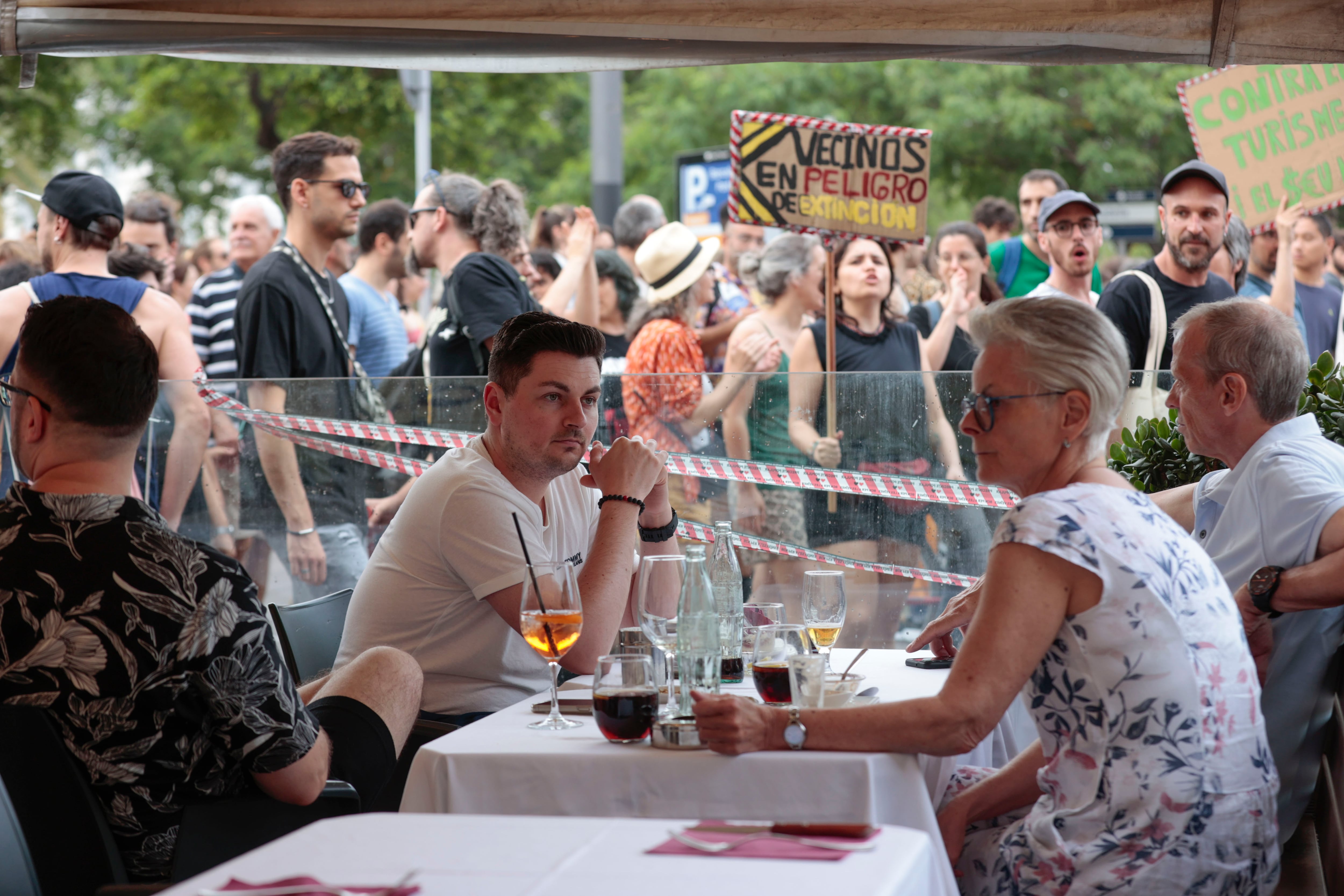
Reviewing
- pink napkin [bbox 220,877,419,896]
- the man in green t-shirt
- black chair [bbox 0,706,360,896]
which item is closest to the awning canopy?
black chair [bbox 0,706,360,896]

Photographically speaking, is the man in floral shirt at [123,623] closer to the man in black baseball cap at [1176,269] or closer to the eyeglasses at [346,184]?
the eyeglasses at [346,184]

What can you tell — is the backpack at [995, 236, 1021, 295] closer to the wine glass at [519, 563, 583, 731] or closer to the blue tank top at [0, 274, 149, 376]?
the blue tank top at [0, 274, 149, 376]

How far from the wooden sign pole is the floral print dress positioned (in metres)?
3.30

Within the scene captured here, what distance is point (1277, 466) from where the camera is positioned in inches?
133

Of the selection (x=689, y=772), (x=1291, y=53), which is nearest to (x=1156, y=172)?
(x=1291, y=53)

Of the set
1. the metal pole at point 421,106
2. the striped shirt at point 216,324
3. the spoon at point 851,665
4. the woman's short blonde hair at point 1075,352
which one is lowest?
the spoon at point 851,665

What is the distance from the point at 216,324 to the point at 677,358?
8.60 ft

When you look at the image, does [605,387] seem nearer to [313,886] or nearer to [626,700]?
[626,700]

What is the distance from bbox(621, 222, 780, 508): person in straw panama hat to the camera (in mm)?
6023

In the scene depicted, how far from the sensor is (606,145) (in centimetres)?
1300

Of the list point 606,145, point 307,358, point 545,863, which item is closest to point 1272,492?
point 545,863

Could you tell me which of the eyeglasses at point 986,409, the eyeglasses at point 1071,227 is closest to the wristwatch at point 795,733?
the eyeglasses at point 986,409

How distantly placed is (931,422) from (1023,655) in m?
3.42

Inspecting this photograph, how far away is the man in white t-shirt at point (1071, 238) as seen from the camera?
679 cm
